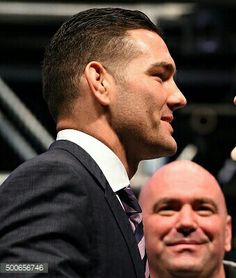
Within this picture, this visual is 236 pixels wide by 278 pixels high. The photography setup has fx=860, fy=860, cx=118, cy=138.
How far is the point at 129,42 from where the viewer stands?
1803 mm

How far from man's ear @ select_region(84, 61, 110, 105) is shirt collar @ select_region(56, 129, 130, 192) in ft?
0.28

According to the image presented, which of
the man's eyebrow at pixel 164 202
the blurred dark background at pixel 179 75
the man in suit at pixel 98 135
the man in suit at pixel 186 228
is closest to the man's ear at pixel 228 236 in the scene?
the man in suit at pixel 186 228

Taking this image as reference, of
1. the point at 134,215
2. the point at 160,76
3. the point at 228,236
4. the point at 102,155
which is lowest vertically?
Result: the point at 228,236

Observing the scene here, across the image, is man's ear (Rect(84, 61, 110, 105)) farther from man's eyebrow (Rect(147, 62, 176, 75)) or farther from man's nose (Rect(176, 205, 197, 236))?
man's nose (Rect(176, 205, 197, 236))

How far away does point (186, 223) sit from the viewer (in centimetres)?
279

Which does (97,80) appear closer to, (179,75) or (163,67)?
(163,67)

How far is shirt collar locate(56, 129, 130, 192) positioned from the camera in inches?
67.4

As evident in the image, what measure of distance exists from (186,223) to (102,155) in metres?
1.13

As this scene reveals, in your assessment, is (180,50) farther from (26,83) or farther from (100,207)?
(100,207)

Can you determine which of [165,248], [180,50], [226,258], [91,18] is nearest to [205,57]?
[180,50]

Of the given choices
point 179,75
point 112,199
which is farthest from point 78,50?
point 179,75

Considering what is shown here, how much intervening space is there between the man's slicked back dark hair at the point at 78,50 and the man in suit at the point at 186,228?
3.61 feet

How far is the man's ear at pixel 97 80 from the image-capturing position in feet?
5.74

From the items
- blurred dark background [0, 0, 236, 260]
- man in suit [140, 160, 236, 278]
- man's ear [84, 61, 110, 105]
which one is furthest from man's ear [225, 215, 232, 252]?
man's ear [84, 61, 110, 105]
